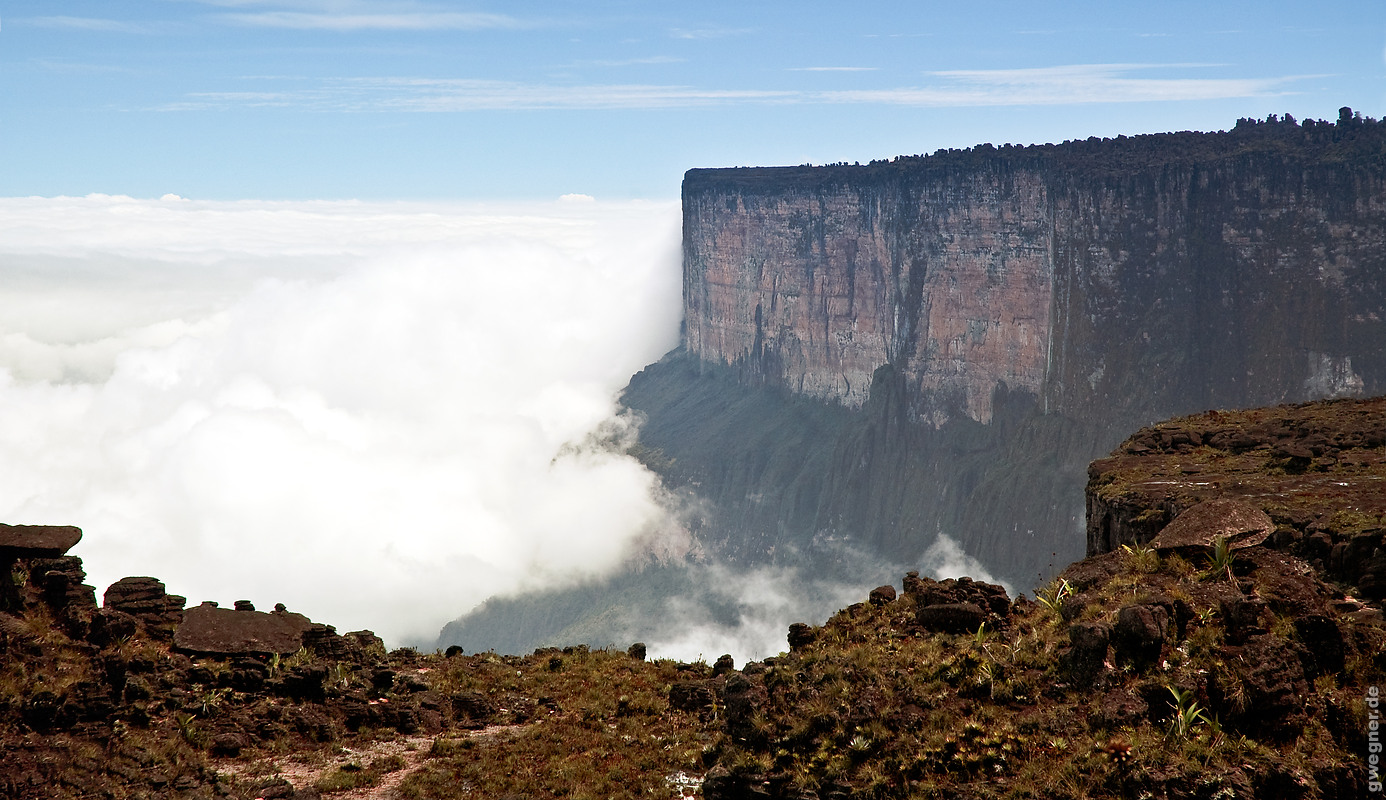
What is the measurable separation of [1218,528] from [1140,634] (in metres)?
4.91

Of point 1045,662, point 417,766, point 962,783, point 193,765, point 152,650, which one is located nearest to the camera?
point 962,783

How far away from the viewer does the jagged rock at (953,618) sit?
845 inches

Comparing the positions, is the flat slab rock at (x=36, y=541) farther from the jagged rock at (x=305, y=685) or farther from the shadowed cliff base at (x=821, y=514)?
the shadowed cliff base at (x=821, y=514)

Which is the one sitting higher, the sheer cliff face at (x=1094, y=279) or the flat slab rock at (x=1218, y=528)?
the sheer cliff face at (x=1094, y=279)

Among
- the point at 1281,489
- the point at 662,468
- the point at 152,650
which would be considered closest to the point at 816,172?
the point at 662,468

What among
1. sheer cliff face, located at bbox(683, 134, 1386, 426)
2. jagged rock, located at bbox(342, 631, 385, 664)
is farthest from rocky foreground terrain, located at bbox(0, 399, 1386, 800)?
sheer cliff face, located at bbox(683, 134, 1386, 426)

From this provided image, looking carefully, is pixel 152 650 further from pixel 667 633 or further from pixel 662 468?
pixel 662 468

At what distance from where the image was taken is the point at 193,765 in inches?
784

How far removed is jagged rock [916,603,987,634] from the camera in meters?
21.5

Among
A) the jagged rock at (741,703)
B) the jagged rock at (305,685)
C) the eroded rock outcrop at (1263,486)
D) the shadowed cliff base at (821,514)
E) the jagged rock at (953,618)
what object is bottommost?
the shadowed cliff base at (821,514)

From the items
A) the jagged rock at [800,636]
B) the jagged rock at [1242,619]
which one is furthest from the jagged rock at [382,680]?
the jagged rock at [1242,619]

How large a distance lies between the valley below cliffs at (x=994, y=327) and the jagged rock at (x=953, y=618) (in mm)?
46227

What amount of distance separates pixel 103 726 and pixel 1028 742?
53.9 ft

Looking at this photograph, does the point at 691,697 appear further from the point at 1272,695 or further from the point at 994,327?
the point at 994,327
